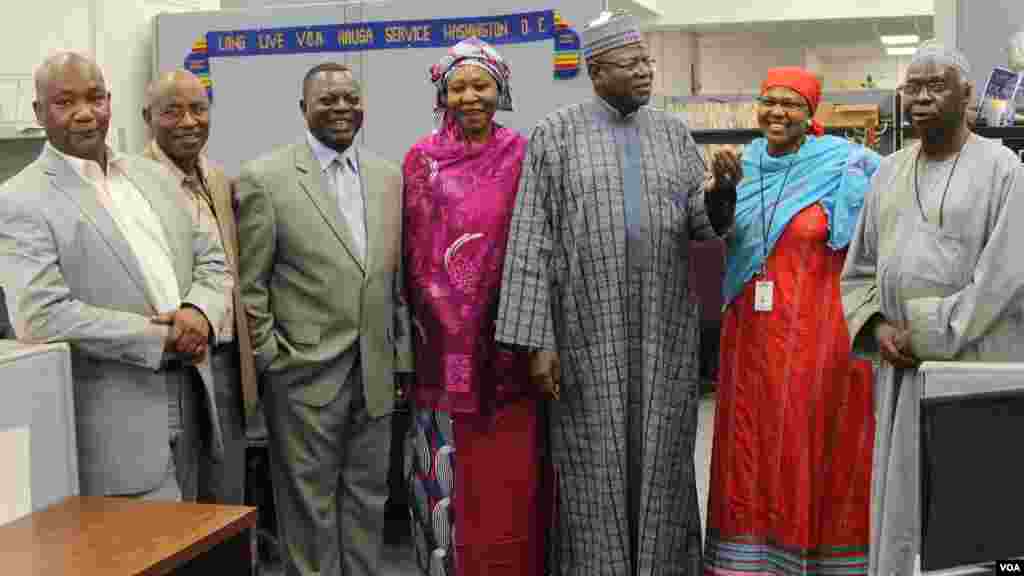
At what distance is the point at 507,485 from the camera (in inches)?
120

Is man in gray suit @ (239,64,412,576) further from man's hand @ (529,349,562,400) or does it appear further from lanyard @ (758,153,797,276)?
lanyard @ (758,153,797,276)

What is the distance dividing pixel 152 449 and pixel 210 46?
9.35 feet

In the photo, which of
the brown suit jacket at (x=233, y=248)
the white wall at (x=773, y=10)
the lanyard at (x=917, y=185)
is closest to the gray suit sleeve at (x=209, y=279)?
the brown suit jacket at (x=233, y=248)

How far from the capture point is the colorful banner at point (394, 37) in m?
4.41

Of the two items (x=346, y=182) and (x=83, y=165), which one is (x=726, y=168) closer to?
(x=346, y=182)

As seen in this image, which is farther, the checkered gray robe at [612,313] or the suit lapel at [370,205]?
the suit lapel at [370,205]

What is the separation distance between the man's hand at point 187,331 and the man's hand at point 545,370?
2.63 feet

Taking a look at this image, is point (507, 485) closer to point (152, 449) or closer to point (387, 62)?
point (152, 449)

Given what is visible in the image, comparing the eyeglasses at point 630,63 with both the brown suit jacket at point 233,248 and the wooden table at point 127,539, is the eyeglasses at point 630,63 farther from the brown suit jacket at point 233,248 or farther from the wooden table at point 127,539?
the wooden table at point 127,539

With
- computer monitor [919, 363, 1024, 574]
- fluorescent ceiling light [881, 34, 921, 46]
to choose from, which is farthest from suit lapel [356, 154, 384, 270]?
fluorescent ceiling light [881, 34, 921, 46]

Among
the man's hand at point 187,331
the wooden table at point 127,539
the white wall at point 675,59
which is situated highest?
the white wall at point 675,59

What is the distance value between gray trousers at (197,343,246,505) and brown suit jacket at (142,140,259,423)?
4cm

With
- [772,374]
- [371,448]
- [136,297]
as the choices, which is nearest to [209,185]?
[136,297]

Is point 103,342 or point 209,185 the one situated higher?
point 209,185
